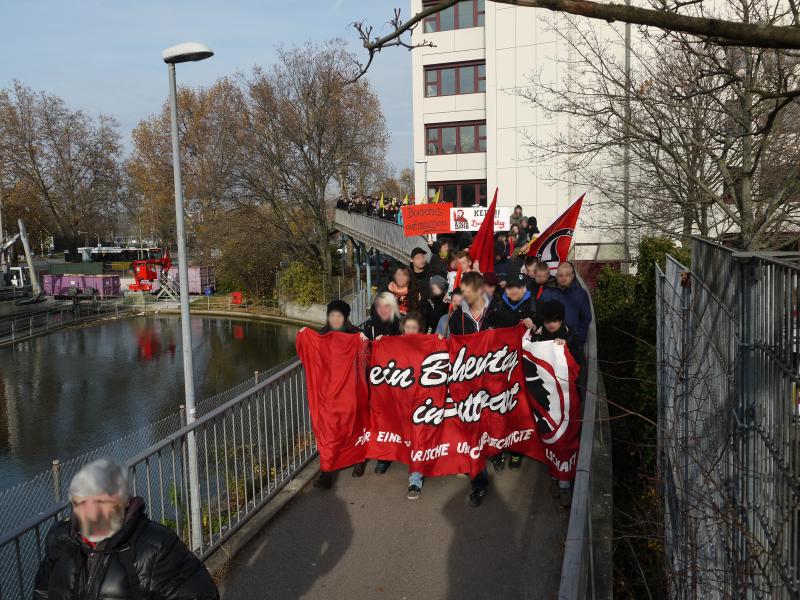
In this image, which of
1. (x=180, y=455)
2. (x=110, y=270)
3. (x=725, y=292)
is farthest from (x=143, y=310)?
(x=725, y=292)

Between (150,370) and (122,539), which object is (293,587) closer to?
(122,539)

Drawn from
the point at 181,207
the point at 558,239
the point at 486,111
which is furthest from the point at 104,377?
the point at 558,239

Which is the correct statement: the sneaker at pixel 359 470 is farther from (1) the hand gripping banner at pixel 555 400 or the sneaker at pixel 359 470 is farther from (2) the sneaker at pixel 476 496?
(1) the hand gripping banner at pixel 555 400

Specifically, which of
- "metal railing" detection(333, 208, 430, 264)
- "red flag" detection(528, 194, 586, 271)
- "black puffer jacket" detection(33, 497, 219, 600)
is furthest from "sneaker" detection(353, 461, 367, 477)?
"metal railing" detection(333, 208, 430, 264)

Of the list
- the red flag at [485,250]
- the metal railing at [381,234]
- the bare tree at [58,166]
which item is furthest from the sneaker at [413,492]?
the bare tree at [58,166]

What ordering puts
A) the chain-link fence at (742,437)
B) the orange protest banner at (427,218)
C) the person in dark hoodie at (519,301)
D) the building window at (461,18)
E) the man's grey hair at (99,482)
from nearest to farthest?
the chain-link fence at (742,437), the man's grey hair at (99,482), the person in dark hoodie at (519,301), the orange protest banner at (427,218), the building window at (461,18)

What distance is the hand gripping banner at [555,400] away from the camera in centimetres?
672

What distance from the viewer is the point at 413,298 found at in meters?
8.61

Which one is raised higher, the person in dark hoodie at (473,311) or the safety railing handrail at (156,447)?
the person in dark hoodie at (473,311)

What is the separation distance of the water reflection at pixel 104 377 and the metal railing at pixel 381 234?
23.2 ft

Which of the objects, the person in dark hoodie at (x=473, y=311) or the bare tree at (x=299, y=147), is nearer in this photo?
the person in dark hoodie at (x=473, y=311)

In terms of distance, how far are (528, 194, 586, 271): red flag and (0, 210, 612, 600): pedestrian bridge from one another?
161 inches

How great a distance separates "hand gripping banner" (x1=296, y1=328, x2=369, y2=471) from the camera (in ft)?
23.5

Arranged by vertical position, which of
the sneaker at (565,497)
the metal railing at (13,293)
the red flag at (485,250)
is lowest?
the metal railing at (13,293)
